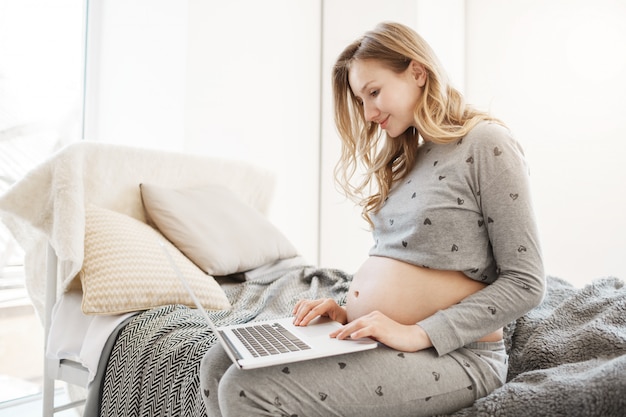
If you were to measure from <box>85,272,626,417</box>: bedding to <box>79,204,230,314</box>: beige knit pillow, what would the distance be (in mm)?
52

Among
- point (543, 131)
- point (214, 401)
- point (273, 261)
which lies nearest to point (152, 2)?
point (273, 261)

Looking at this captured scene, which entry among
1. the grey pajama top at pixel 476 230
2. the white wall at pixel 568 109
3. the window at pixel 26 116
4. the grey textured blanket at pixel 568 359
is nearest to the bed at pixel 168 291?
the grey textured blanket at pixel 568 359

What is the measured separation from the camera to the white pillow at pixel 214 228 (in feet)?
5.25

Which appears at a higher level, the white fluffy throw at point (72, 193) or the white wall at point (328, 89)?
the white wall at point (328, 89)

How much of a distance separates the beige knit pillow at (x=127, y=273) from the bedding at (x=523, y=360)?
0.17ft

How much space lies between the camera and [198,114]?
2.32m

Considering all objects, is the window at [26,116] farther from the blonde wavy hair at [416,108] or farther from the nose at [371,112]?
the nose at [371,112]

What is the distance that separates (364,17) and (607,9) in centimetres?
130

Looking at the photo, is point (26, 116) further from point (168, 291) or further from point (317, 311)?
point (317, 311)

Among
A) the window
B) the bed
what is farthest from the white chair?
the window

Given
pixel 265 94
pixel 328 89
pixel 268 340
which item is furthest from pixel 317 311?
pixel 328 89

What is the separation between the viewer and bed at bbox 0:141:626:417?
0.91 meters

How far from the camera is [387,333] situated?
2.57 feet

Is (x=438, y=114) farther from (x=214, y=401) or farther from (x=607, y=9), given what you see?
(x=607, y=9)
